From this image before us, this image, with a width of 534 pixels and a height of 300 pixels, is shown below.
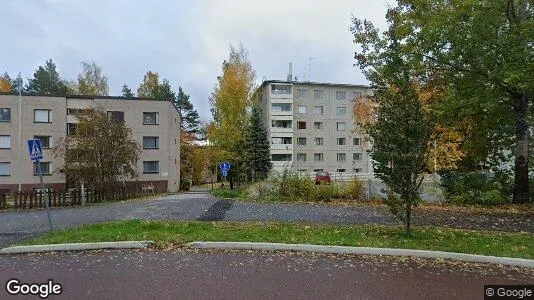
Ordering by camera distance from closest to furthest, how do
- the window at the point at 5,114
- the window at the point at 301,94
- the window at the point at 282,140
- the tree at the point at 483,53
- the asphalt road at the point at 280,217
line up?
the asphalt road at the point at 280,217 → the tree at the point at 483,53 → the window at the point at 5,114 → the window at the point at 282,140 → the window at the point at 301,94

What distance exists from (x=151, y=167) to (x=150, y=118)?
5.05m

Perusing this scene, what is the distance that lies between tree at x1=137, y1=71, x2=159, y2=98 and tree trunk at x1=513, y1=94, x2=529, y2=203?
2243 inches

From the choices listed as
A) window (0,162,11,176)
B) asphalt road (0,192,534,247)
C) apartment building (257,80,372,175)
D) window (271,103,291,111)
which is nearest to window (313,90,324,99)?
apartment building (257,80,372,175)

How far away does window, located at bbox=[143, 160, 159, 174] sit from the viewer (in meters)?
41.4

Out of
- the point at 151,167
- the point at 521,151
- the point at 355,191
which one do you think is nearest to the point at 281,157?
the point at 151,167

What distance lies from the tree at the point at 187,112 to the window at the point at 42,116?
34.2m

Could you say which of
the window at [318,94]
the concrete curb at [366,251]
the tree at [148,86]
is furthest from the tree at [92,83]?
the concrete curb at [366,251]

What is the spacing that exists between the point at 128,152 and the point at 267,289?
23.9 m

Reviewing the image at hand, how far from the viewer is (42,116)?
39844mm

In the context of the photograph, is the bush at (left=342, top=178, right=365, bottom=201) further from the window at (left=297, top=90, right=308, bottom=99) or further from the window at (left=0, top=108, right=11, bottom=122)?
the window at (left=297, top=90, right=308, bottom=99)

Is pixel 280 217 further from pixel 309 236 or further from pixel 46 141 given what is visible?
pixel 46 141

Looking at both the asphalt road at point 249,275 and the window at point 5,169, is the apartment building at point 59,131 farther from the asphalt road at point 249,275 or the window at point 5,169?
the asphalt road at point 249,275

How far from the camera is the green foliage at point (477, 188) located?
62.0 feet

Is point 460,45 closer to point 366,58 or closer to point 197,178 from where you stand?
point 366,58
